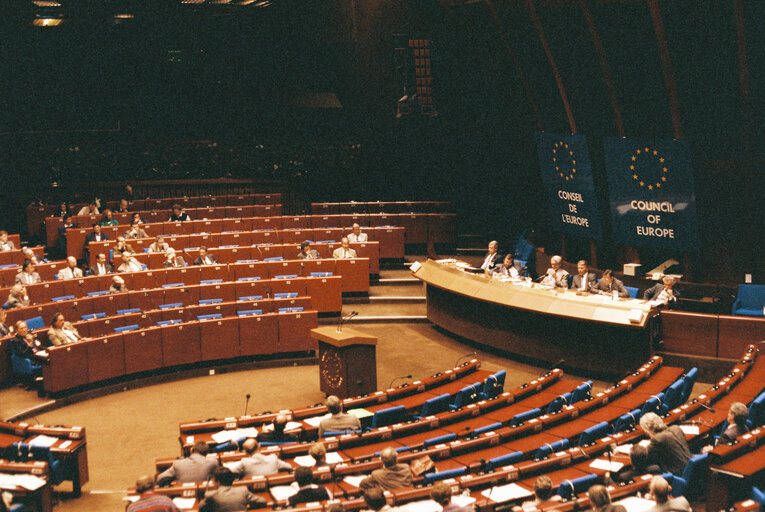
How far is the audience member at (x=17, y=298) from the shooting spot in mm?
10766

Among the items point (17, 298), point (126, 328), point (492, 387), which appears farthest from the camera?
point (17, 298)

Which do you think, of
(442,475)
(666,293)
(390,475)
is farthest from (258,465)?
(666,293)

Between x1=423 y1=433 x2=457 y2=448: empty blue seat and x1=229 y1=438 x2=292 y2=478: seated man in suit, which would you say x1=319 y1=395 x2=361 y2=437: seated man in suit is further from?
x1=229 y1=438 x2=292 y2=478: seated man in suit

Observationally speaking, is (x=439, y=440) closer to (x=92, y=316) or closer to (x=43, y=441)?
(x=43, y=441)

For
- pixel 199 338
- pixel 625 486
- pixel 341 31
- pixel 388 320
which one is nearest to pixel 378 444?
pixel 625 486

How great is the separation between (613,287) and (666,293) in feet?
2.50

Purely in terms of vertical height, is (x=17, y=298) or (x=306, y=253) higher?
(x=306, y=253)

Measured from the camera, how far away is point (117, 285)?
1163 cm

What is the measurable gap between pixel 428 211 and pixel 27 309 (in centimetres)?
926

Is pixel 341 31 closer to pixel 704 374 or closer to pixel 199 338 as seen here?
pixel 199 338

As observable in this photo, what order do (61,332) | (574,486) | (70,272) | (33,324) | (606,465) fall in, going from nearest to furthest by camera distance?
(574,486)
(606,465)
(61,332)
(33,324)
(70,272)

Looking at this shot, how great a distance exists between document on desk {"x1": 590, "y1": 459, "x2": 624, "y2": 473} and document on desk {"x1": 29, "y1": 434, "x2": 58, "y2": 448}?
201 inches

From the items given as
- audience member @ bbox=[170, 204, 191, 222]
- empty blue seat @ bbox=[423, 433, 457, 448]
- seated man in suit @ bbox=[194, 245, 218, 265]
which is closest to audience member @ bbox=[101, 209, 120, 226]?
audience member @ bbox=[170, 204, 191, 222]

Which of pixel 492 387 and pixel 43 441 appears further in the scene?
pixel 492 387
